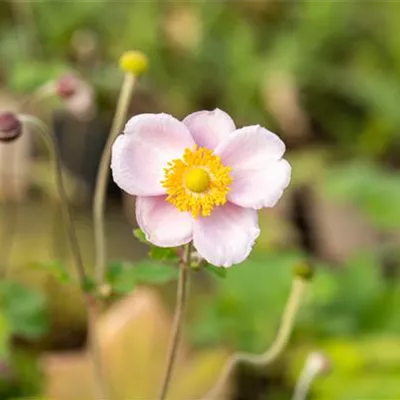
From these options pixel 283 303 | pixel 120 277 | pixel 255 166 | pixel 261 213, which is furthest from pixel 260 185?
pixel 261 213

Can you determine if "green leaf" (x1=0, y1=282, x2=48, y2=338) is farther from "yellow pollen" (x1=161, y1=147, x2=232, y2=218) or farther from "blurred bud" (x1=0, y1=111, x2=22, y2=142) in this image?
"yellow pollen" (x1=161, y1=147, x2=232, y2=218)

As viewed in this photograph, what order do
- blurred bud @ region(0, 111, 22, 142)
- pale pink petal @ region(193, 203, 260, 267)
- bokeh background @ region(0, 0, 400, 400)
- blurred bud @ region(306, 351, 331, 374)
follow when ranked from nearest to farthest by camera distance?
pale pink petal @ region(193, 203, 260, 267) < blurred bud @ region(0, 111, 22, 142) < blurred bud @ region(306, 351, 331, 374) < bokeh background @ region(0, 0, 400, 400)

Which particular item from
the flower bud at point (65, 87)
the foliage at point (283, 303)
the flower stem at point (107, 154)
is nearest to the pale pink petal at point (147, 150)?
the flower stem at point (107, 154)

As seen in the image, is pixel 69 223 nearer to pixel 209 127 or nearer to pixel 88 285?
pixel 88 285

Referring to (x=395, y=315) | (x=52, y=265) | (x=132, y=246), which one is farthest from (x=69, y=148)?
(x=52, y=265)

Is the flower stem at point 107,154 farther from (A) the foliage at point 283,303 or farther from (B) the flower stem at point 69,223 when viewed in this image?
(A) the foliage at point 283,303

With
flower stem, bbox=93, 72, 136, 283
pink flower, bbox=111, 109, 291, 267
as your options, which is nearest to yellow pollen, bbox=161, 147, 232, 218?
pink flower, bbox=111, 109, 291, 267
